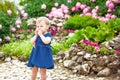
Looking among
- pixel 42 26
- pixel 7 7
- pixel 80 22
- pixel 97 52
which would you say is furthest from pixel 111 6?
pixel 42 26

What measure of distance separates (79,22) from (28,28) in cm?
126

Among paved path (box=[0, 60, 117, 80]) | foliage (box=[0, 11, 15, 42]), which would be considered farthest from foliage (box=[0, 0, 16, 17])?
paved path (box=[0, 60, 117, 80])

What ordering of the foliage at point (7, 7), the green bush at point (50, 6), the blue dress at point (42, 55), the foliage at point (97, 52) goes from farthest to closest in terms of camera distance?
the green bush at point (50, 6) < the foliage at point (7, 7) < the foliage at point (97, 52) < the blue dress at point (42, 55)

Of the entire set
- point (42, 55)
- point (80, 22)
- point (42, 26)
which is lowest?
point (42, 55)

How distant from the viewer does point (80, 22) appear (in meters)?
10.6

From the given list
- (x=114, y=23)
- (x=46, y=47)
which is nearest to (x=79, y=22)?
(x=114, y=23)

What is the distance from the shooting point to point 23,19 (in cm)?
1177

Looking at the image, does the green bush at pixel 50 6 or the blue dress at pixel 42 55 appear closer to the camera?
the blue dress at pixel 42 55

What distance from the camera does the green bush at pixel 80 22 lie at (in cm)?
1050

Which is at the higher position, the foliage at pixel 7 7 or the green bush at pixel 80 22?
the foliage at pixel 7 7

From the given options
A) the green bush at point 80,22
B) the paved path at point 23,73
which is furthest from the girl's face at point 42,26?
the green bush at point 80,22

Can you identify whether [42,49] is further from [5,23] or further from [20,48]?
[5,23]

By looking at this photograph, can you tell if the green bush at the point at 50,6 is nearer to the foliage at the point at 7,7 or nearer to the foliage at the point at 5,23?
the foliage at the point at 7,7

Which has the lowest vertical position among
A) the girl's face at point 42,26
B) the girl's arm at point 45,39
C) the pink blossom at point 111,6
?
the girl's arm at point 45,39
